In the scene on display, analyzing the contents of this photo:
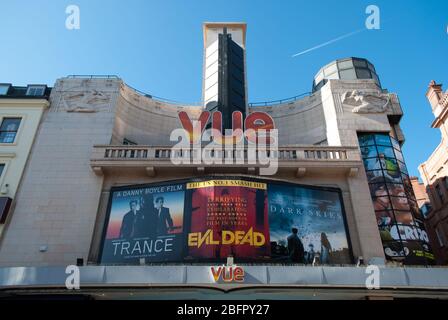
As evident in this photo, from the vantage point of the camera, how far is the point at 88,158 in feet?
68.0

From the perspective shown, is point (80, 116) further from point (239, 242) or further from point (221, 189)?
point (239, 242)

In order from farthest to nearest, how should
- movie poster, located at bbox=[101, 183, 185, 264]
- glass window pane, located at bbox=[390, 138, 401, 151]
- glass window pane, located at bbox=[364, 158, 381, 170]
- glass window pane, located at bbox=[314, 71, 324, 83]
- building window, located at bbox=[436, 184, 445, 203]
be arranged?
building window, located at bbox=[436, 184, 445, 203]
glass window pane, located at bbox=[314, 71, 324, 83]
glass window pane, located at bbox=[390, 138, 401, 151]
glass window pane, located at bbox=[364, 158, 381, 170]
movie poster, located at bbox=[101, 183, 185, 264]

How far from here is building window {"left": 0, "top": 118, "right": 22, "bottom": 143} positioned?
21.6 meters

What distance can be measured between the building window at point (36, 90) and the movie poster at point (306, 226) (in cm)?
1751

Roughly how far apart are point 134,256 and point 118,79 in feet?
43.8

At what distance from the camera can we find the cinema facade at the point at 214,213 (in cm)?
1347

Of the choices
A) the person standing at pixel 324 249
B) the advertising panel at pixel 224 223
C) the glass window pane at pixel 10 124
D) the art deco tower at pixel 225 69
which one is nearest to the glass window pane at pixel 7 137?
the glass window pane at pixel 10 124

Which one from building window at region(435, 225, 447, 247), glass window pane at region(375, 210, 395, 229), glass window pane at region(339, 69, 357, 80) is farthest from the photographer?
building window at region(435, 225, 447, 247)

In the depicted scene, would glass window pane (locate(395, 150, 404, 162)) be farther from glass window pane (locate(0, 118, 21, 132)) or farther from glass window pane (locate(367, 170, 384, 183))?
glass window pane (locate(0, 118, 21, 132))

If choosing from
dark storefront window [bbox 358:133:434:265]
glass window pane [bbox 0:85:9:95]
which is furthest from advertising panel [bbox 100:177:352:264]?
glass window pane [bbox 0:85:9:95]

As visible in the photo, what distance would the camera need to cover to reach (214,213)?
17391 millimetres

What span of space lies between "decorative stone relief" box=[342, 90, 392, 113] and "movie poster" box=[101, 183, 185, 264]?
13156mm

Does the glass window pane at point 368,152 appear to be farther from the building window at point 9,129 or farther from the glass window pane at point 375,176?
the building window at point 9,129

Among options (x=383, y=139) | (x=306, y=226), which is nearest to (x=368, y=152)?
(x=383, y=139)
